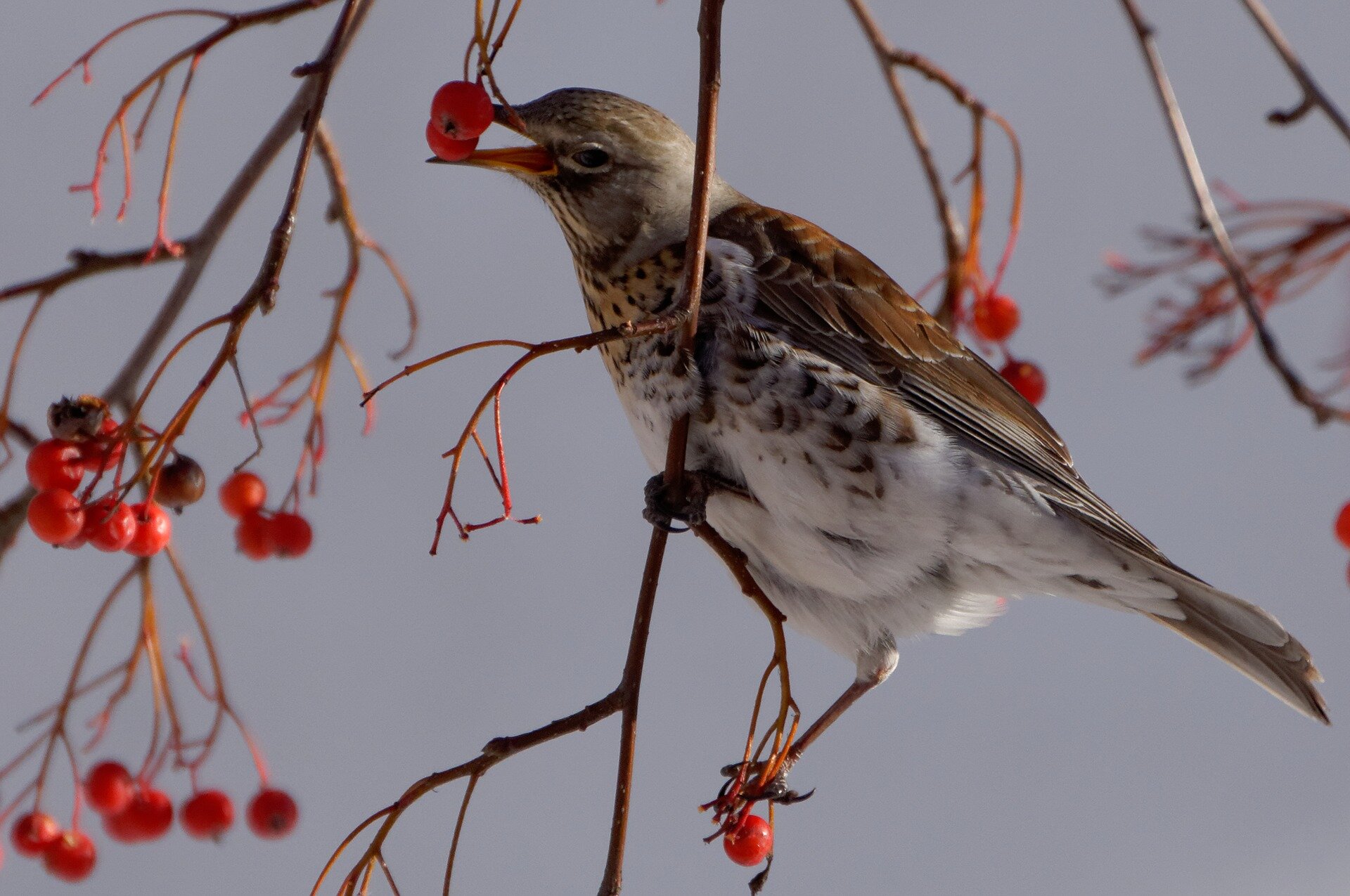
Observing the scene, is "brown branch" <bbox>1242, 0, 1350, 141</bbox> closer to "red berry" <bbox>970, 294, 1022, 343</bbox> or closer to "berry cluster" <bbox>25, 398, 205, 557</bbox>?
"red berry" <bbox>970, 294, 1022, 343</bbox>

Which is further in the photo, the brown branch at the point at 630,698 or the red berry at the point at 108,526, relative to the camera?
the red berry at the point at 108,526

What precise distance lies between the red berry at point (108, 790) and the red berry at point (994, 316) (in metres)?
0.88

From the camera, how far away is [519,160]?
3.35ft

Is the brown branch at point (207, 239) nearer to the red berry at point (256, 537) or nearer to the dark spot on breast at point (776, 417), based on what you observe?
the red berry at point (256, 537)

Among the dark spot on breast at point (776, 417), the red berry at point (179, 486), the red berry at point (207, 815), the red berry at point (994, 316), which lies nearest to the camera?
the red berry at point (179, 486)

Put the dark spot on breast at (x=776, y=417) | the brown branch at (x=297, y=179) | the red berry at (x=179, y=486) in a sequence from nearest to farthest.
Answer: the brown branch at (x=297, y=179) < the red berry at (x=179, y=486) < the dark spot on breast at (x=776, y=417)

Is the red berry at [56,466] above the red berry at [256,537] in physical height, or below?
below

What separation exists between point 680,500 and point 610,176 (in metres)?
0.42

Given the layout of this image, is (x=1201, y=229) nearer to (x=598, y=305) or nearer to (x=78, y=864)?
(x=598, y=305)

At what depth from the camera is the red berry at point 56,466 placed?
2.68 ft

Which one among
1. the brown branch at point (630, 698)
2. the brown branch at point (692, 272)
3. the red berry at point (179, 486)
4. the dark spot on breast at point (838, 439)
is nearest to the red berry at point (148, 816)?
the red berry at point (179, 486)

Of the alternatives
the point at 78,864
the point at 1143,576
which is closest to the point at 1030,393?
the point at 1143,576

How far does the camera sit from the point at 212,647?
3.13 ft

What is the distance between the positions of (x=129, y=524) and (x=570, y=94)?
1.64ft
